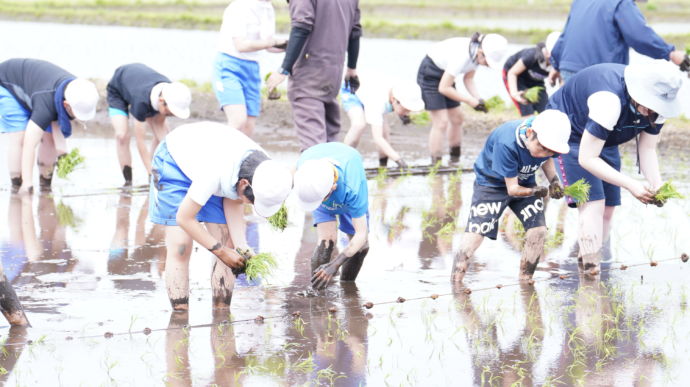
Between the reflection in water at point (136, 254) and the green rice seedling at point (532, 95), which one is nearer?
the reflection in water at point (136, 254)

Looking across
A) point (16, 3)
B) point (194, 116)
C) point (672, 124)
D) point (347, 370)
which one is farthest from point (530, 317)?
point (16, 3)

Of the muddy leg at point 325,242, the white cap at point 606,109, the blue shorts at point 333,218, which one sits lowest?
the muddy leg at point 325,242

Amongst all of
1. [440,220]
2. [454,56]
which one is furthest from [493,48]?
[440,220]

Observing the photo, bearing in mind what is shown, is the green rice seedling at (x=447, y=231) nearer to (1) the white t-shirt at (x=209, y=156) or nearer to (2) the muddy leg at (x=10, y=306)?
(1) the white t-shirt at (x=209, y=156)

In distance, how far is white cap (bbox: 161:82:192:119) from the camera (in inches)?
334

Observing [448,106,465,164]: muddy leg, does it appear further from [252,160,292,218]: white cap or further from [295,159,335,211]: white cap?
[252,160,292,218]: white cap

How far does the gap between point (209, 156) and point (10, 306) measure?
1.27m

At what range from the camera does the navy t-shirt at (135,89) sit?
28.8ft

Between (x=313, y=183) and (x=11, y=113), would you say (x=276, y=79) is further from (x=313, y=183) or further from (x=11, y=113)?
(x=11, y=113)

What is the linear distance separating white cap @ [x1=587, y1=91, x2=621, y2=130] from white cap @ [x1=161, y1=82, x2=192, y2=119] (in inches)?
141

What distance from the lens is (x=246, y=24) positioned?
876cm

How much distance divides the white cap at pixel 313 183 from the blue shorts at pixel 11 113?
13.5 feet

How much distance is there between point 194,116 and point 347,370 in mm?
8778

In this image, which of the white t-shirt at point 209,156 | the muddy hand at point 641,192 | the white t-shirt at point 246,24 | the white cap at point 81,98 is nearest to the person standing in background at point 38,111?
the white cap at point 81,98
